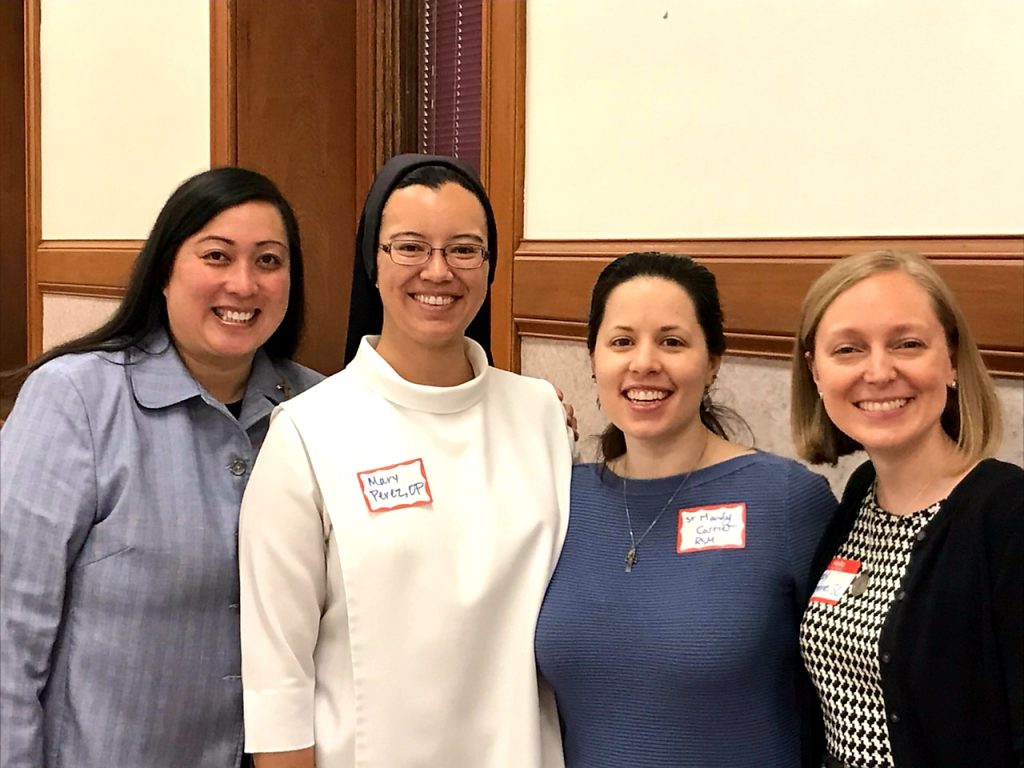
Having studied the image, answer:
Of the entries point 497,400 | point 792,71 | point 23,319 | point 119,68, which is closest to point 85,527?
point 497,400

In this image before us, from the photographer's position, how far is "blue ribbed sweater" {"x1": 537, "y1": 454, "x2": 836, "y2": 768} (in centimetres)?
170

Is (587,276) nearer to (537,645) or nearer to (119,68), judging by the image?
(537,645)

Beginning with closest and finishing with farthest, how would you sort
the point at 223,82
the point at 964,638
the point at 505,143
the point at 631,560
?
the point at 964,638 → the point at 631,560 → the point at 505,143 → the point at 223,82

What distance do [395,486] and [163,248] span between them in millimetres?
651

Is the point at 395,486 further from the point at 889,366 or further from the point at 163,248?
the point at 889,366

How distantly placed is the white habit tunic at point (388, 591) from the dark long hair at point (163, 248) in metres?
0.38

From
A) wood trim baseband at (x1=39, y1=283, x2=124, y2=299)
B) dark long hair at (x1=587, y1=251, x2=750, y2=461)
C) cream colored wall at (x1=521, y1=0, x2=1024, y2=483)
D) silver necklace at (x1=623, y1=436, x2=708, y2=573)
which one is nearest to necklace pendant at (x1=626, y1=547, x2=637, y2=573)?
silver necklace at (x1=623, y1=436, x2=708, y2=573)

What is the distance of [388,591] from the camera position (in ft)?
5.79

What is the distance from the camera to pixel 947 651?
4.71 ft

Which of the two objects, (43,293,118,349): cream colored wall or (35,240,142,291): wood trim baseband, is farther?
(43,293,118,349): cream colored wall

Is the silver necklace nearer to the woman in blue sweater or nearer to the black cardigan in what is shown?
the woman in blue sweater

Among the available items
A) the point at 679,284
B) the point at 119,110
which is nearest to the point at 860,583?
the point at 679,284

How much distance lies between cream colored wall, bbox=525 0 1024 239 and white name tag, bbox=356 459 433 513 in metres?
0.89

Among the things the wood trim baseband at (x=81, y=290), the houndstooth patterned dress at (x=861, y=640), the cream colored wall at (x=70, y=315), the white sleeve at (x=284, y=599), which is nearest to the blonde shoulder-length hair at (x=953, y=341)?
the houndstooth patterned dress at (x=861, y=640)
